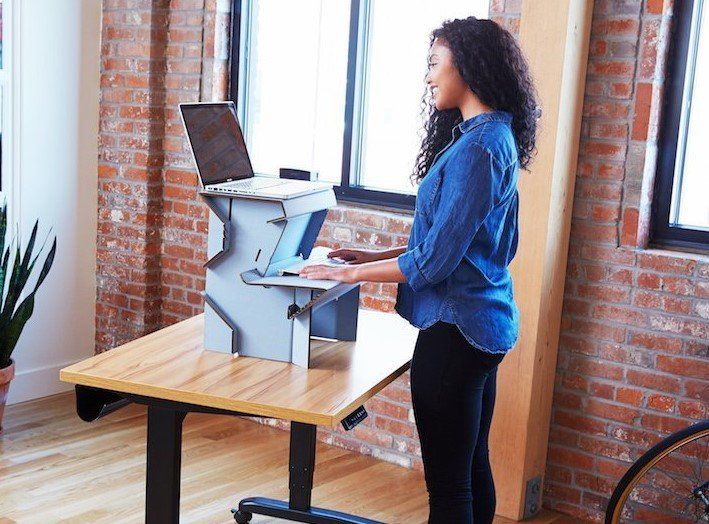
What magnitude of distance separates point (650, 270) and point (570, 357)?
0.46 meters

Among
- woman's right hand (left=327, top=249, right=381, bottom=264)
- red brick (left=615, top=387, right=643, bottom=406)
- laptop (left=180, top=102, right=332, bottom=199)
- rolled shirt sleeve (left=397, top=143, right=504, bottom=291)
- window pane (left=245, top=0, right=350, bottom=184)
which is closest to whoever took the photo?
rolled shirt sleeve (left=397, top=143, right=504, bottom=291)

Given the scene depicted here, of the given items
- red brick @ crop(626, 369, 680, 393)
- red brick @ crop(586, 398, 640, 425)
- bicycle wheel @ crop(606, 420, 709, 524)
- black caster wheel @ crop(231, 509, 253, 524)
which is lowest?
black caster wheel @ crop(231, 509, 253, 524)

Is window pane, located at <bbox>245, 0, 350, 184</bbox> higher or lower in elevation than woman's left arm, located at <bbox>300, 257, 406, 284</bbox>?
higher

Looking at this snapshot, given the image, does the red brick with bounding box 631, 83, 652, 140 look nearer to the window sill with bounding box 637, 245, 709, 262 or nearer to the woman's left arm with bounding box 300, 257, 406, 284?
the window sill with bounding box 637, 245, 709, 262

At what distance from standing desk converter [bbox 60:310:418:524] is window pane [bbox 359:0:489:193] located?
147 centimetres

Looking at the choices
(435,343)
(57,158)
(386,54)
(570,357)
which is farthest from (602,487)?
(57,158)

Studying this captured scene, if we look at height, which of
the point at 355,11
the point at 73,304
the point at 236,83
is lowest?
the point at 73,304

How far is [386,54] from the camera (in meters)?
4.13

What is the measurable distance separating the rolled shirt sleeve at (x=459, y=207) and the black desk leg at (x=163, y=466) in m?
0.70

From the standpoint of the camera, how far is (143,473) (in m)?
3.86

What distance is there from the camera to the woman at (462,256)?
2264 millimetres

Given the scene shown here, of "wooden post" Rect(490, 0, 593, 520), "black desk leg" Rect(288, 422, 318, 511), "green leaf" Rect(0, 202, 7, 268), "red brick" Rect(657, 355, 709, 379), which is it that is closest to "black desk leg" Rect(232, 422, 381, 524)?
"black desk leg" Rect(288, 422, 318, 511)

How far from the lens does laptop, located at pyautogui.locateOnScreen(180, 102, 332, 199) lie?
101 inches

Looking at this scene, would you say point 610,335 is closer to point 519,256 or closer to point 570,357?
point 570,357
